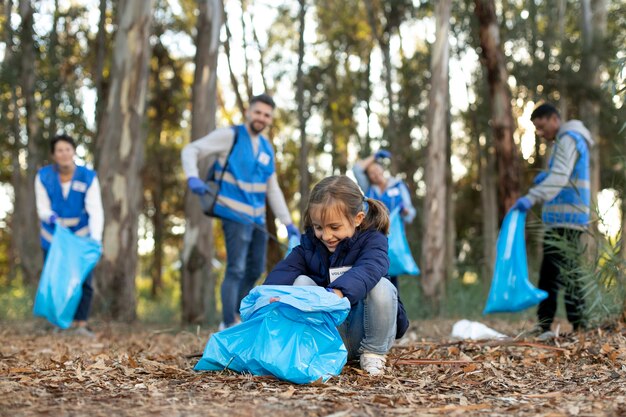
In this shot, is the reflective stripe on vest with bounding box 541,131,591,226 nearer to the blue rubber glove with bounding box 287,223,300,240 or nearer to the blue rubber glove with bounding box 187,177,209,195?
the blue rubber glove with bounding box 287,223,300,240

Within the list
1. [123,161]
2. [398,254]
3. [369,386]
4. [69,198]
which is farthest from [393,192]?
[369,386]

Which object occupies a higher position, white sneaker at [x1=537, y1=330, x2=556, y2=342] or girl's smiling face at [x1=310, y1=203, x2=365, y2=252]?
girl's smiling face at [x1=310, y1=203, x2=365, y2=252]

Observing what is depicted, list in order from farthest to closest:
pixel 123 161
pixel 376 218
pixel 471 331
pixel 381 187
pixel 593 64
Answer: pixel 593 64
pixel 123 161
pixel 381 187
pixel 471 331
pixel 376 218

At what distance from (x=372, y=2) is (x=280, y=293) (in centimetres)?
1666


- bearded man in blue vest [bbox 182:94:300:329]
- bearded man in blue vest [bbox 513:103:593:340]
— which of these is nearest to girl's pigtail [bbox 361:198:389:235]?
bearded man in blue vest [bbox 513:103:593:340]

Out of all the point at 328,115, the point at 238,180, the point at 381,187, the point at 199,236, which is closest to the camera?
the point at 238,180

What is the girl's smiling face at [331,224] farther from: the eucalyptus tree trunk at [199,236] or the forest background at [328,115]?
the eucalyptus tree trunk at [199,236]

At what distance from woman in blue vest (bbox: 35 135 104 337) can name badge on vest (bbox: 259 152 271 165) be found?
1515 millimetres

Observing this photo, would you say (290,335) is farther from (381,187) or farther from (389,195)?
(381,187)

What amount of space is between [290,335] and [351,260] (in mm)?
524

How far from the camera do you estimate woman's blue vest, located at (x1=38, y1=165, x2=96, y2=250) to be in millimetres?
6676

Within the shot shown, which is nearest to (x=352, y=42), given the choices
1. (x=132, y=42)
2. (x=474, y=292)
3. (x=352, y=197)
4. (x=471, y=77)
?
(x=471, y=77)

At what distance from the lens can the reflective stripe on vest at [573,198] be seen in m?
5.61

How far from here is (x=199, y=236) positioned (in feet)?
31.6
